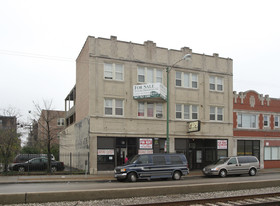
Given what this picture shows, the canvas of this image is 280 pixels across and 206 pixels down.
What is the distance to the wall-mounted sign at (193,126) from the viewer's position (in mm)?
28069

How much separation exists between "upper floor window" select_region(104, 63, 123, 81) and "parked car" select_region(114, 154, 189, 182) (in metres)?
8.78

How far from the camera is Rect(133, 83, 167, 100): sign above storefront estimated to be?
2694 centimetres

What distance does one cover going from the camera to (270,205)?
11.5 m

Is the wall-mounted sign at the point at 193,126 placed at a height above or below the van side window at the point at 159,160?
above

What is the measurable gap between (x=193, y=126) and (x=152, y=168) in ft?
30.6

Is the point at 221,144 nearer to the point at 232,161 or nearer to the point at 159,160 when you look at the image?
the point at 232,161

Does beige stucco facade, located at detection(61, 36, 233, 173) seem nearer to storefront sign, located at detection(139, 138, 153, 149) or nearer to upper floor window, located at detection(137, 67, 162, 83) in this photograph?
upper floor window, located at detection(137, 67, 162, 83)

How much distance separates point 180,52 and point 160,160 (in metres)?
13.2

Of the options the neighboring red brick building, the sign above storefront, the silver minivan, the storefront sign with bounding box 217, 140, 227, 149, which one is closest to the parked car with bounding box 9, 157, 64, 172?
the sign above storefront

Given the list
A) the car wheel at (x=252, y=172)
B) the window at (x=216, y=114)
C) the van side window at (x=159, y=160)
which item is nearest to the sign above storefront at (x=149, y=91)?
the window at (x=216, y=114)

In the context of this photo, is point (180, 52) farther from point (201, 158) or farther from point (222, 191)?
point (222, 191)

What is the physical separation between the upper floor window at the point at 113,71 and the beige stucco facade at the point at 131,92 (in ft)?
0.99

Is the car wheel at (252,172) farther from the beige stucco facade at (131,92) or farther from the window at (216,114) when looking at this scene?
the window at (216,114)

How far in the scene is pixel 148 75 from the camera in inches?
1144
